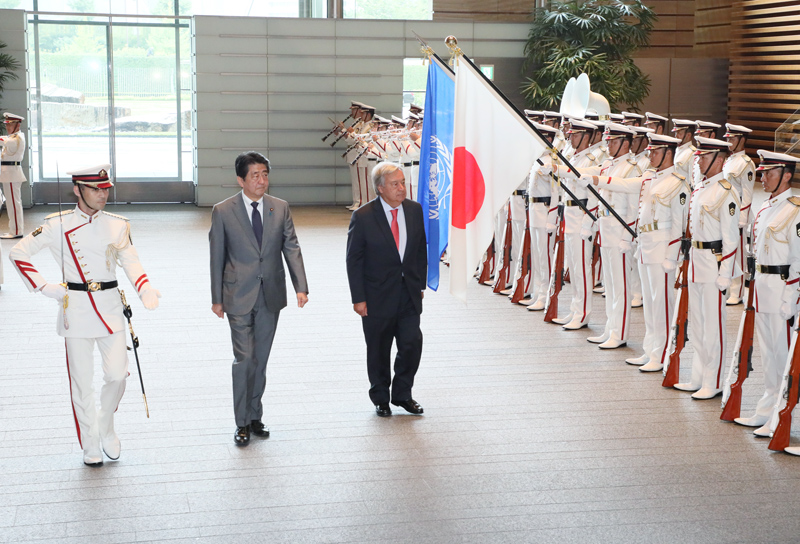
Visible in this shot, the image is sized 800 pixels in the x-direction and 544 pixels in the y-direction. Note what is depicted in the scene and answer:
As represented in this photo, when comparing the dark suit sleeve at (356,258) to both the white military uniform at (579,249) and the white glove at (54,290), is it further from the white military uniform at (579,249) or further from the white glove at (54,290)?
the white military uniform at (579,249)

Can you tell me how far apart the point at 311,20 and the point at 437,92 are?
34.1 feet

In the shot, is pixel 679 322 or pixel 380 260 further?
pixel 679 322

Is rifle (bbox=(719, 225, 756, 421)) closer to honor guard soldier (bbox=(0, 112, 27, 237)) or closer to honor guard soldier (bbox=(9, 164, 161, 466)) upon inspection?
honor guard soldier (bbox=(9, 164, 161, 466))

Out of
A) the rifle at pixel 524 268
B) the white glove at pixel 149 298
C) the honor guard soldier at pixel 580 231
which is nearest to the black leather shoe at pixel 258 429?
the white glove at pixel 149 298

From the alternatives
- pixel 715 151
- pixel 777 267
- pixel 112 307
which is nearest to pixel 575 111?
pixel 715 151

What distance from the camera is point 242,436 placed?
16.9ft

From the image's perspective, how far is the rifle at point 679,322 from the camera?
626 cm

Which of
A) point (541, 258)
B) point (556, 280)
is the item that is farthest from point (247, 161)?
point (541, 258)

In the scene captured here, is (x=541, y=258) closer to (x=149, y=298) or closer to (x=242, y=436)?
(x=242, y=436)

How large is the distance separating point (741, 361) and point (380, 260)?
7.20ft

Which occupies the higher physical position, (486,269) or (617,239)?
(617,239)

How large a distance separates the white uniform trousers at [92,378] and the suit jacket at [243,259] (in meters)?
0.59

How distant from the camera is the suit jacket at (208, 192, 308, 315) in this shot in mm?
5043

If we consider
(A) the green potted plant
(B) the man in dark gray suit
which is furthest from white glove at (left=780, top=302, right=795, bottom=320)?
(A) the green potted plant
